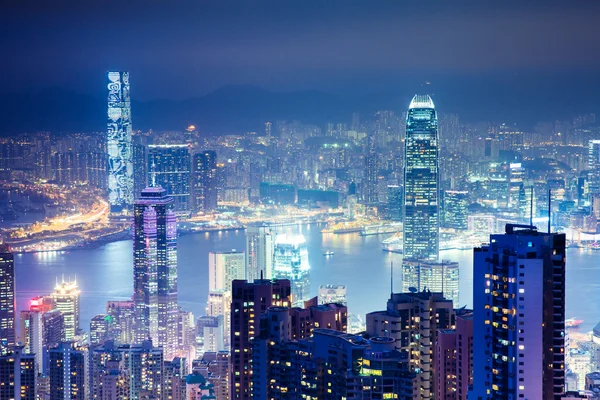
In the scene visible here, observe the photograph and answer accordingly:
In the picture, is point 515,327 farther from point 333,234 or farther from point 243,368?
point 333,234

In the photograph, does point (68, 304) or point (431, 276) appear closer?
point (68, 304)

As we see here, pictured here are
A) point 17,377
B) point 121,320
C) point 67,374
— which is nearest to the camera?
point 17,377

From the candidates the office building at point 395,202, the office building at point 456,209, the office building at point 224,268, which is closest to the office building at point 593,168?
the office building at point 456,209

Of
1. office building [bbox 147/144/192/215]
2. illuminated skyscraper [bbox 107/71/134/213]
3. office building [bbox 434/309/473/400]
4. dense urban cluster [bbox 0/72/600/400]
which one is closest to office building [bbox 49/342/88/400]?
dense urban cluster [bbox 0/72/600/400]

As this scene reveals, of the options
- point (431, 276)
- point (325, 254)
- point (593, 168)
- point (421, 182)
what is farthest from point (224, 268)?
point (593, 168)

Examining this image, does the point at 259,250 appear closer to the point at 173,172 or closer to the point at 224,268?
the point at 224,268
